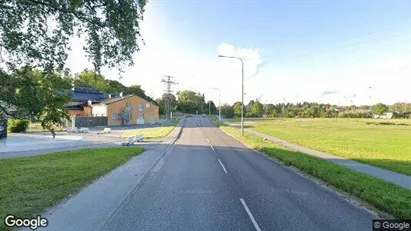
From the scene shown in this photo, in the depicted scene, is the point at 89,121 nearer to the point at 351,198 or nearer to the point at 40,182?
the point at 40,182

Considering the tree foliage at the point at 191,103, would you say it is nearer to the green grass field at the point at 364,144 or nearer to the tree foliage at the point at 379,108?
the tree foliage at the point at 379,108

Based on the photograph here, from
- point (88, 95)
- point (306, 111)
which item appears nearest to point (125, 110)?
point (88, 95)

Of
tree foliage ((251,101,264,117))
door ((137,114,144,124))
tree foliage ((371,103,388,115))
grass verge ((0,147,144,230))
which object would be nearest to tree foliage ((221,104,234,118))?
tree foliage ((251,101,264,117))

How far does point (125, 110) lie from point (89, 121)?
10167mm

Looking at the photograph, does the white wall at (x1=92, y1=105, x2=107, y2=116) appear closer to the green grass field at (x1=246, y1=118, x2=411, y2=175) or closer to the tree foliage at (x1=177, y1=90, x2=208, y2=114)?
the green grass field at (x1=246, y1=118, x2=411, y2=175)

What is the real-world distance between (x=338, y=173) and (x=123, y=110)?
58226mm

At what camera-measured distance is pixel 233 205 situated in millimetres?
8312

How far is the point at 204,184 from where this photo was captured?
11164mm

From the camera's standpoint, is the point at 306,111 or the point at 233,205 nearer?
the point at 233,205

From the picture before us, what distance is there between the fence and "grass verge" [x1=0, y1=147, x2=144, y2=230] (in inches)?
1568

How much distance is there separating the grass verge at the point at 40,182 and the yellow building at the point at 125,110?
1873 inches

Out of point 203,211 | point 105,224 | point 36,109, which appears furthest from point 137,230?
point 36,109

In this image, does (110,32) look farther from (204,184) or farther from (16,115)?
(204,184)

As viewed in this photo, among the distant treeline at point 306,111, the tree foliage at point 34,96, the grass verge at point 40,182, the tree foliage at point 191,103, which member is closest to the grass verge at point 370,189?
the tree foliage at point 34,96
